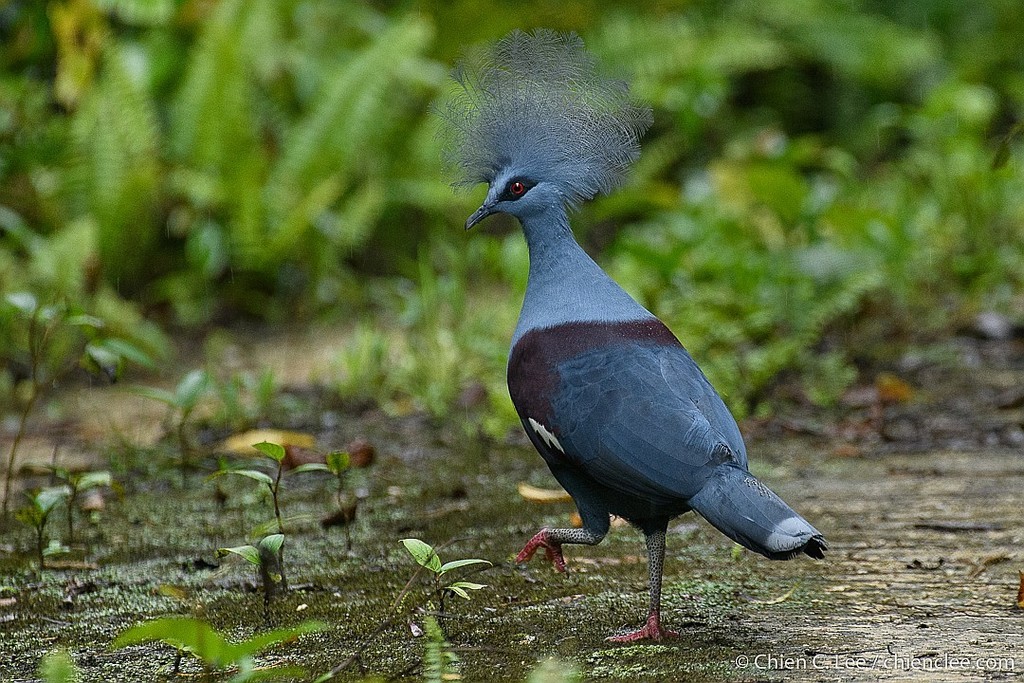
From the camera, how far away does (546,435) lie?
2861 mm

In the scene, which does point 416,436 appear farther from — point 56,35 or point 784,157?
point 56,35

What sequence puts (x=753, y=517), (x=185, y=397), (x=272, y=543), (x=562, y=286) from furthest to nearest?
(x=185, y=397) < (x=562, y=286) < (x=272, y=543) < (x=753, y=517)

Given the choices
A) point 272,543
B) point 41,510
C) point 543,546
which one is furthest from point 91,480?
point 543,546

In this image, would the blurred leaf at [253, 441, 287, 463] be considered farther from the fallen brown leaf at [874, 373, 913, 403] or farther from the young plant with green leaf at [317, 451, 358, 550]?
the fallen brown leaf at [874, 373, 913, 403]

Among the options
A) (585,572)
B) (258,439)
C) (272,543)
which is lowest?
(258,439)

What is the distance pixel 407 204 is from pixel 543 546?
5.23 meters

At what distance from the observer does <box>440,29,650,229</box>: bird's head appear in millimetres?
3137

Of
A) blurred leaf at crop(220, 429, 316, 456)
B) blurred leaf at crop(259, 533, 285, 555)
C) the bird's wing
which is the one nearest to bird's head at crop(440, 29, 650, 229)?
the bird's wing

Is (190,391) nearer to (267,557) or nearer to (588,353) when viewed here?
(267,557)

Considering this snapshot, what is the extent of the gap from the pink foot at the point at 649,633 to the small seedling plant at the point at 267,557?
0.84 m

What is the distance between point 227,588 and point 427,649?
2.76ft

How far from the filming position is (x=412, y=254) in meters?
8.00

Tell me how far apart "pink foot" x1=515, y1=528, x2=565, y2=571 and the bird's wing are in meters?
0.28

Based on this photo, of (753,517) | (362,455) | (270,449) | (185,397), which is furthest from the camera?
(362,455)
